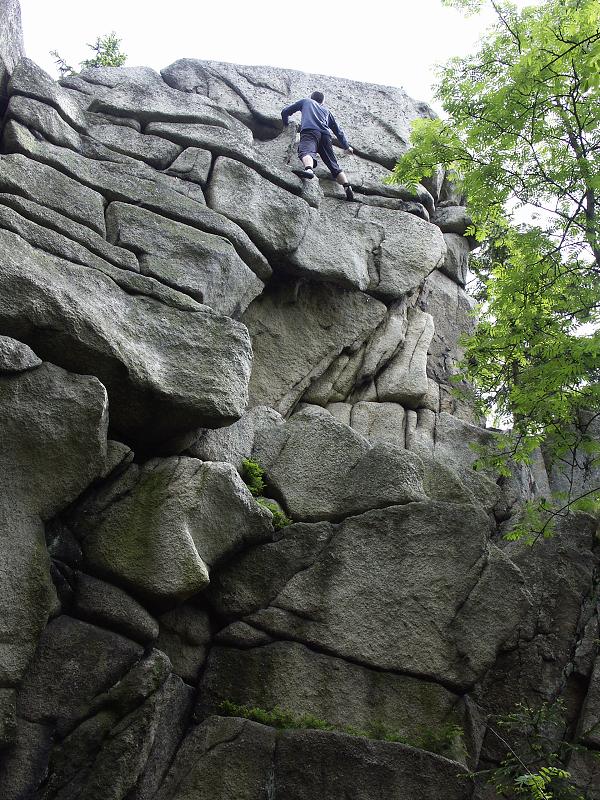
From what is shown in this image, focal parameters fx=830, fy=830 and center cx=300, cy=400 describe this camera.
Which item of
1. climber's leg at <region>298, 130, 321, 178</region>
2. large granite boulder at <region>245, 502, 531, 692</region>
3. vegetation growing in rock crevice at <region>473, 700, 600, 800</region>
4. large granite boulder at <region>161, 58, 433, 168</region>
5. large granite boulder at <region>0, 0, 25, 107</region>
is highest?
large granite boulder at <region>161, 58, 433, 168</region>

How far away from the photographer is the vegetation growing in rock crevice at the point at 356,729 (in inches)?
405

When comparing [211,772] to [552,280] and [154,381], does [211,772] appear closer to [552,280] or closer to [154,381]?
[154,381]

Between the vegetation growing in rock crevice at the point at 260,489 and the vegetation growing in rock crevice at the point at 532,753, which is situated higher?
the vegetation growing in rock crevice at the point at 260,489

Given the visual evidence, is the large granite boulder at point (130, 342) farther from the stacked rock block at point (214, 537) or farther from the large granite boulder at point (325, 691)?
the large granite boulder at point (325, 691)

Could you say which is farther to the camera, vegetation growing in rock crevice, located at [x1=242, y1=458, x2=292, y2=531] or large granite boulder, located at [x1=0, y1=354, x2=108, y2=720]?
vegetation growing in rock crevice, located at [x1=242, y1=458, x2=292, y2=531]

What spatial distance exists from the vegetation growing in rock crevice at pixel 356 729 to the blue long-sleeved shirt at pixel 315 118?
11418 millimetres

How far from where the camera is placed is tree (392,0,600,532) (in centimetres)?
1166

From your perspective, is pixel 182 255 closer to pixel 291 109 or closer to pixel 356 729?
pixel 291 109

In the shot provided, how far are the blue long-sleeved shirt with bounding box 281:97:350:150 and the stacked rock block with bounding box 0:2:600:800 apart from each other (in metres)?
2.48

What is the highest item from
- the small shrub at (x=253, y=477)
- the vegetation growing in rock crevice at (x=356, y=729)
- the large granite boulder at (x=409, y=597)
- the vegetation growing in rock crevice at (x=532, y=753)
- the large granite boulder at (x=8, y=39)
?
the large granite boulder at (x=8, y=39)

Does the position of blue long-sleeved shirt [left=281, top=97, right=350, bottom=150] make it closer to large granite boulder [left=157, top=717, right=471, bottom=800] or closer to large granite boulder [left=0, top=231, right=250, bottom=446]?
large granite boulder [left=0, top=231, right=250, bottom=446]

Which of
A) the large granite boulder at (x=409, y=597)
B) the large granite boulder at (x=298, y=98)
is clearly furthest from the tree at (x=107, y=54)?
the large granite boulder at (x=409, y=597)

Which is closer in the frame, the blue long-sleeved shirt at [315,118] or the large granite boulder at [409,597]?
the large granite boulder at [409,597]

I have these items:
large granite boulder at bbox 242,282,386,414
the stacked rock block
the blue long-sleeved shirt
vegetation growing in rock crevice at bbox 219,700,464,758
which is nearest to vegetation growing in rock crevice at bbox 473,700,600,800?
the stacked rock block
